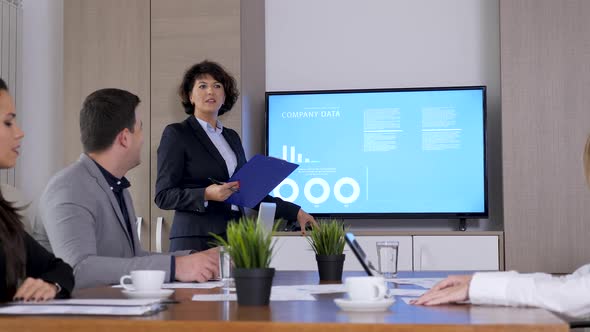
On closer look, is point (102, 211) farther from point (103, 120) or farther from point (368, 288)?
point (368, 288)

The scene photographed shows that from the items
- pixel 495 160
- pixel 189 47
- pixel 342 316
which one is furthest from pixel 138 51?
pixel 342 316

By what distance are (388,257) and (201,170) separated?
4.67 ft

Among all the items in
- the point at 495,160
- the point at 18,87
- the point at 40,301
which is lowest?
the point at 40,301

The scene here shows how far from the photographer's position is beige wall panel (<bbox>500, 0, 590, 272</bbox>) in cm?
441

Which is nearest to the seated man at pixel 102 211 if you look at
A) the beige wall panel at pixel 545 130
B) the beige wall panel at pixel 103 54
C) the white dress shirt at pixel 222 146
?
the white dress shirt at pixel 222 146

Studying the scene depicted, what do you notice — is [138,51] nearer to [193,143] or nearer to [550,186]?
[193,143]

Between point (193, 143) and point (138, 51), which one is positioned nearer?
point (193, 143)

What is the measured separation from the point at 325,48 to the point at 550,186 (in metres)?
1.58

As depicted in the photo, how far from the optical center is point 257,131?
195 inches

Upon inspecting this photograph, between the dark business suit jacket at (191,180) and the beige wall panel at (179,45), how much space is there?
3.35 feet

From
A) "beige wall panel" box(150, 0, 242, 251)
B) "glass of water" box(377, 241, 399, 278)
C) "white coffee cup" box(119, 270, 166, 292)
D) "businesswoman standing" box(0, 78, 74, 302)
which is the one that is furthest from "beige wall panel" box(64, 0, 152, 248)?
"white coffee cup" box(119, 270, 166, 292)

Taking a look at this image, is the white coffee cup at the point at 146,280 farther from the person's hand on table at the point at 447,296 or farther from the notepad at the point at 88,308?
the person's hand on table at the point at 447,296

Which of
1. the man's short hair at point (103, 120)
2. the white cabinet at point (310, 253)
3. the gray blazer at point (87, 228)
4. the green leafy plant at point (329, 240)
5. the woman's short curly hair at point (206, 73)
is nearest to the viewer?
the gray blazer at point (87, 228)

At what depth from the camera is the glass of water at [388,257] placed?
91.6 inches
